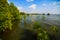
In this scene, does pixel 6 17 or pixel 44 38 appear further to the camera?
pixel 6 17

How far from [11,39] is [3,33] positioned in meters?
4.53

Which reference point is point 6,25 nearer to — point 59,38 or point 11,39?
point 11,39

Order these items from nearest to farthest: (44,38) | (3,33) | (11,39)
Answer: (44,38) → (11,39) → (3,33)

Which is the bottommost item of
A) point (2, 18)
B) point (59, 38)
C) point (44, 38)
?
point (59, 38)

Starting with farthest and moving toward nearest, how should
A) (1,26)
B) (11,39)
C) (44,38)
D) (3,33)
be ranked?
1. (3,33)
2. (1,26)
3. (11,39)
4. (44,38)

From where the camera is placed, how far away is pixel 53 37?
2617cm

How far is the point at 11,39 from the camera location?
25094 mm

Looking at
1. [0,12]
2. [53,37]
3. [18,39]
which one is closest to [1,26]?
[0,12]

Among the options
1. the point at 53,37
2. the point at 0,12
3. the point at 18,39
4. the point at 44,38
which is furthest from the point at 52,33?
the point at 0,12

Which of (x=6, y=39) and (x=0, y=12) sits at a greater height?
(x=0, y=12)

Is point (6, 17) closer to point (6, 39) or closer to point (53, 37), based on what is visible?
point (6, 39)

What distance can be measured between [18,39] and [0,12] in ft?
24.4

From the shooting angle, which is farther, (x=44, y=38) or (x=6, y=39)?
(x=6, y=39)

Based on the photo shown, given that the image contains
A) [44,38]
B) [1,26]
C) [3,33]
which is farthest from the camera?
[3,33]
